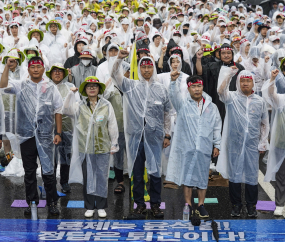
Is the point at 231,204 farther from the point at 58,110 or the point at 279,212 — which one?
the point at 58,110

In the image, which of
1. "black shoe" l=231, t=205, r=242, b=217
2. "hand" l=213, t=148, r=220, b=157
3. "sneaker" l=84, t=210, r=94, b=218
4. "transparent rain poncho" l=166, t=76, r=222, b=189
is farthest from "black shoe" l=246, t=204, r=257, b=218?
"sneaker" l=84, t=210, r=94, b=218

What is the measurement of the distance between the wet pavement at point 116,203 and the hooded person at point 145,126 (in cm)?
28

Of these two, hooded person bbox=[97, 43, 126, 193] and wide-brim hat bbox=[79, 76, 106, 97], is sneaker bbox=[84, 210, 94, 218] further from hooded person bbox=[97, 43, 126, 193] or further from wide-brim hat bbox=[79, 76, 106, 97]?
wide-brim hat bbox=[79, 76, 106, 97]

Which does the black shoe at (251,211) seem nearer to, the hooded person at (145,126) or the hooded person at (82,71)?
the hooded person at (145,126)

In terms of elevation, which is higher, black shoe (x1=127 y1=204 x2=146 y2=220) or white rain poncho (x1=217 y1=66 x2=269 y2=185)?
white rain poncho (x1=217 y1=66 x2=269 y2=185)

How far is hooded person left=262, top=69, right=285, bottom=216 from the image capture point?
5.71 meters

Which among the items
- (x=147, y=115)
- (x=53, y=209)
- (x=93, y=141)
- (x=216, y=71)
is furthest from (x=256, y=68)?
(x=53, y=209)

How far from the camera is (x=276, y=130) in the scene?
5816mm

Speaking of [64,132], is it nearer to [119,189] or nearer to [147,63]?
[119,189]

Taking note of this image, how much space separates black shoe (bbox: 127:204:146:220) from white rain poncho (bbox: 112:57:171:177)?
438 millimetres

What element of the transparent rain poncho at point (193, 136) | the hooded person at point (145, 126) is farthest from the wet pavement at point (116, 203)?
the transparent rain poncho at point (193, 136)

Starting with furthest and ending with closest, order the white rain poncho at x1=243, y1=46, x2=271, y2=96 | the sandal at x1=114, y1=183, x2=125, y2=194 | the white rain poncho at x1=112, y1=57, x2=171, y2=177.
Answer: the white rain poncho at x1=243, y1=46, x2=271, y2=96
the sandal at x1=114, y1=183, x2=125, y2=194
the white rain poncho at x1=112, y1=57, x2=171, y2=177

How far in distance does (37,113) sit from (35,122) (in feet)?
0.35

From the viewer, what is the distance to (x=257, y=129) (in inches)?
A: 223
